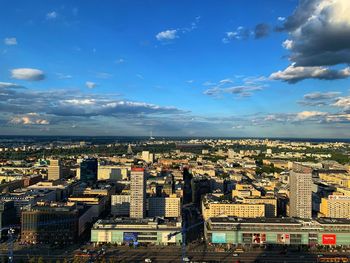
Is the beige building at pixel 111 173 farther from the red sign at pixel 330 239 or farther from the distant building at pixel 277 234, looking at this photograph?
the red sign at pixel 330 239

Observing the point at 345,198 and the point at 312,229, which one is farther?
the point at 345,198

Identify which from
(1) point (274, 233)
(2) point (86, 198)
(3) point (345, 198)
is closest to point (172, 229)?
(1) point (274, 233)

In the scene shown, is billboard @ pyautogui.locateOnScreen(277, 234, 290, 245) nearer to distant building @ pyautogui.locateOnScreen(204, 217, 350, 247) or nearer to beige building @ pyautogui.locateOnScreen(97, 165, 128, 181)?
distant building @ pyautogui.locateOnScreen(204, 217, 350, 247)

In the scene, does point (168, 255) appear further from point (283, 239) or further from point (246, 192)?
point (246, 192)

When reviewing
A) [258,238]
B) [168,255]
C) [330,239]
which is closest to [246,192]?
[258,238]

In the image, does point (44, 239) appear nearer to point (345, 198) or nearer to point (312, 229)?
point (312, 229)

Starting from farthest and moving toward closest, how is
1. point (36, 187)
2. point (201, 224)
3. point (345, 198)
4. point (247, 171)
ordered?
point (247, 171) → point (36, 187) → point (345, 198) → point (201, 224)
